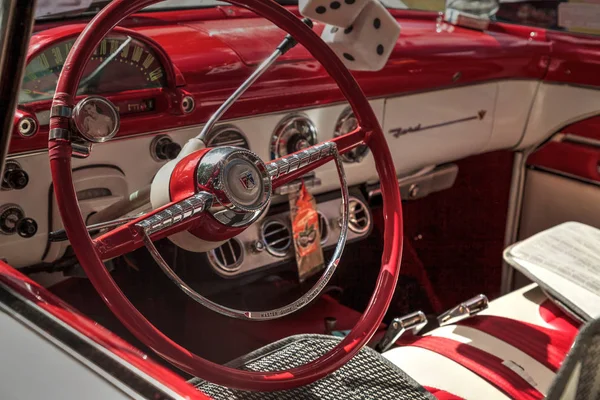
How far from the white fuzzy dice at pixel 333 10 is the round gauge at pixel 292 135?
0.88 feet

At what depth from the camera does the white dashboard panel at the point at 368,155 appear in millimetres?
1231

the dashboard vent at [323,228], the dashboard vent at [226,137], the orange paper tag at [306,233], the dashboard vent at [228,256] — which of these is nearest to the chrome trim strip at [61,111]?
the dashboard vent at [226,137]

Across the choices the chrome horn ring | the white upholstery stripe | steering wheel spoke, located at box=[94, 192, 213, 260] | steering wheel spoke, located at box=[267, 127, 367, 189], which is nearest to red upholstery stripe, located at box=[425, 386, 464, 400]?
the white upholstery stripe

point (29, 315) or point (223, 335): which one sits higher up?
point (29, 315)

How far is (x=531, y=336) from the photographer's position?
1476 millimetres

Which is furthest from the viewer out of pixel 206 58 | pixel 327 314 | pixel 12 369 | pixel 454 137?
pixel 454 137

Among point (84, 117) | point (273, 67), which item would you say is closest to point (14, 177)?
point (84, 117)

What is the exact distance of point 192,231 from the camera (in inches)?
38.7

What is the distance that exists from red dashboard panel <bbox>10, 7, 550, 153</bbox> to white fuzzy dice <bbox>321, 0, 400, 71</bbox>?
0.12 meters

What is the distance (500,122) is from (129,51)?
129 cm

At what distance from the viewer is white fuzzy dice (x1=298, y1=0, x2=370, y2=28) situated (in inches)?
53.7

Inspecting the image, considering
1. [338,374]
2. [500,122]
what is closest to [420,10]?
[500,122]

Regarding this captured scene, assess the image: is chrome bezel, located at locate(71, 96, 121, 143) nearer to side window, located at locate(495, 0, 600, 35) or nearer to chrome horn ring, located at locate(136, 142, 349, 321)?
chrome horn ring, located at locate(136, 142, 349, 321)

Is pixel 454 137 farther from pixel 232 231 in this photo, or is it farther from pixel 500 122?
pixel 232 231
